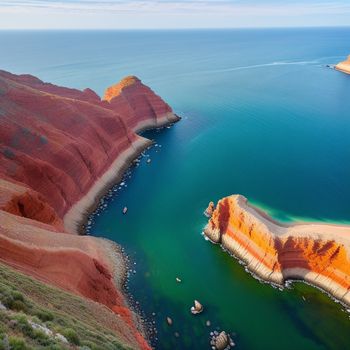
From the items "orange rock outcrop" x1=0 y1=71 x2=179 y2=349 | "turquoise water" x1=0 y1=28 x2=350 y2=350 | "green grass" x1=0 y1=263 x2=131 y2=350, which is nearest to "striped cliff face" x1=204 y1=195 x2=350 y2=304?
"turquoise water" x1=0 y1=28 x2=350 y2=350

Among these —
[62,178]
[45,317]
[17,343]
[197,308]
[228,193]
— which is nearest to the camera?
[17,343]

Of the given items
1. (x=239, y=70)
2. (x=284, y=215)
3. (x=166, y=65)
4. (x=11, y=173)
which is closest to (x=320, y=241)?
(x=284, y=215)

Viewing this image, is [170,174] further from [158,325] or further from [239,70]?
[239,70]

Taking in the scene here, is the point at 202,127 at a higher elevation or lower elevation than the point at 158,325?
higher

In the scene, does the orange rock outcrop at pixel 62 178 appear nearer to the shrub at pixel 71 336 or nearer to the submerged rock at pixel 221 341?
the submerged rock at pixel 221 341

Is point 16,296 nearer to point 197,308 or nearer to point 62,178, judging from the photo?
point 197,308

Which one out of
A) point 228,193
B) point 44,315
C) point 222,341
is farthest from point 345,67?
point 44,315

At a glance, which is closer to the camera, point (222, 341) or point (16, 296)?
point (16, 296)

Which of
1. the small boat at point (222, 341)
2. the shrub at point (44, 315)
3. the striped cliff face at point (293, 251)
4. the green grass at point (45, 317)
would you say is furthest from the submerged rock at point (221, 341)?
the shrub at point (44, 315)
